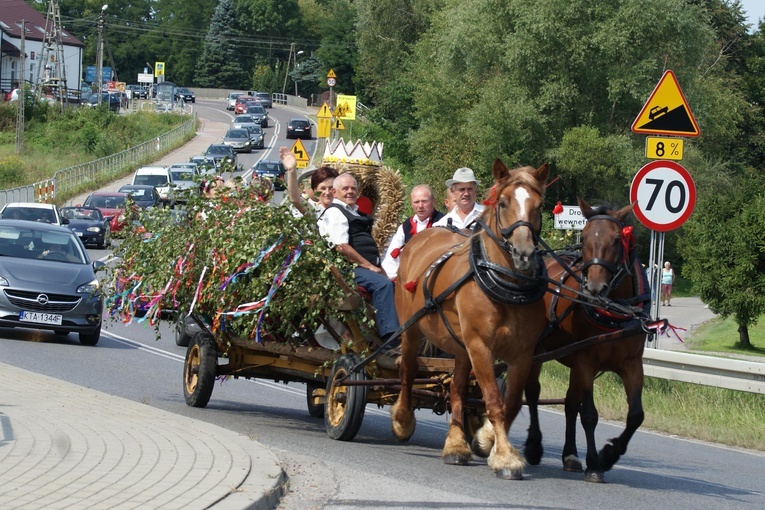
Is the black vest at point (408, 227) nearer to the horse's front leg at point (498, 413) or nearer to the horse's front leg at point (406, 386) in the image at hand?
the horse's front leg at point (406, 386)

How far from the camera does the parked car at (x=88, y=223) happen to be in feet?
140

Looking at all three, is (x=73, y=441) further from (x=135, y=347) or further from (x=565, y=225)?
(x=565, y=225)

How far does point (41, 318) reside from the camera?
1816 cm

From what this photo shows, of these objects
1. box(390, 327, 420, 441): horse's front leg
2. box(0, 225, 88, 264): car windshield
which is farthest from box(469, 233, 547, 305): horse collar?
box(0, 225, 88, 264): car windshield

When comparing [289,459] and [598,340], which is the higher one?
[598,340]

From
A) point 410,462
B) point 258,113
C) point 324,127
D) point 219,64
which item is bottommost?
point 410,462

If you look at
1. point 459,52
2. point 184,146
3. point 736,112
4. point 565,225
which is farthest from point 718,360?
point 184,146

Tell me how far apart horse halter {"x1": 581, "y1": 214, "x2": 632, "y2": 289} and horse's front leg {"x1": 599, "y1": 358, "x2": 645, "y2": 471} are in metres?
0.69

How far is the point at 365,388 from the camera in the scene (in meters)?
10.2

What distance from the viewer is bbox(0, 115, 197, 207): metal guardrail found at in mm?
53438

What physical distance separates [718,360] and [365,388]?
5192 millimetres

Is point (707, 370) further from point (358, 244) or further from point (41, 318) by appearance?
point (41, 318)

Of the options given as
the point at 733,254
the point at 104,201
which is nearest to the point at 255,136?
the point at 104,201

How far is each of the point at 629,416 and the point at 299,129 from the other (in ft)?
272
